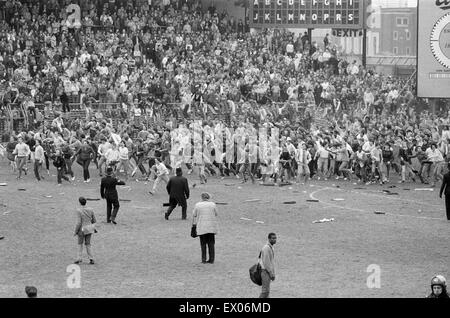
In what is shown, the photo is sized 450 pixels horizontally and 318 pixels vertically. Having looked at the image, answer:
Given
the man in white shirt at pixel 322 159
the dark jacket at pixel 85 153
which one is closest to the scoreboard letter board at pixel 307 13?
the man in white shirt at pixel 322 159

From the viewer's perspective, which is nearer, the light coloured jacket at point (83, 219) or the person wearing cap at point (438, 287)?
the person wearing cap at point (438, 287)

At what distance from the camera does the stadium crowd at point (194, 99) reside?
34.2 m

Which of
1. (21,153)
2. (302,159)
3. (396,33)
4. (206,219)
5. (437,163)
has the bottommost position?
(437,163)

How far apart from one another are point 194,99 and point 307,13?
27.8 feet

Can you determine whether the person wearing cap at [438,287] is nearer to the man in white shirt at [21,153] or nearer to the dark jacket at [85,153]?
the dark jacket at [85,153]

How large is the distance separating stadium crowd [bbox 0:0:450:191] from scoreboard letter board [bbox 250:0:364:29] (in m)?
1.83

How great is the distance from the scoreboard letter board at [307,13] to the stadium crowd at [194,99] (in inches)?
72.2

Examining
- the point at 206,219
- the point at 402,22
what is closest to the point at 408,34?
the point at 402,22

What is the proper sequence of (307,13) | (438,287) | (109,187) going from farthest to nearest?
(307,13), (109,187), (438,287)

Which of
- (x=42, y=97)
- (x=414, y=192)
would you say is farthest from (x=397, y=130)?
(x=42, y=97)

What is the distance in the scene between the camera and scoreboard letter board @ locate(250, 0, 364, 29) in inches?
1989

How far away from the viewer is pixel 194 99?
45.4 m

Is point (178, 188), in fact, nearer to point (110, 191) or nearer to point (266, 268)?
point (110, 191)

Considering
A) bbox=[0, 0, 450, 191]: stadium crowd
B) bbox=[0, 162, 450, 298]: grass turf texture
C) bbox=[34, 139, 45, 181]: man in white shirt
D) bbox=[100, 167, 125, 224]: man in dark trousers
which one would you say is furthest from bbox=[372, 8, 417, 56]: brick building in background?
bbox=[100, 167, 125, 224]: man in dark trousers
